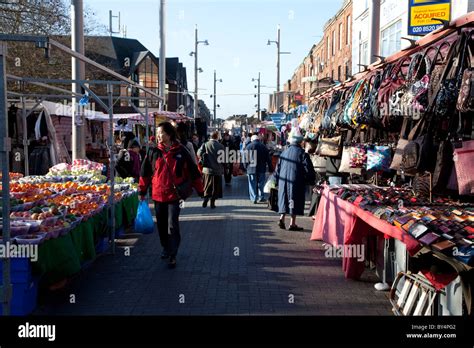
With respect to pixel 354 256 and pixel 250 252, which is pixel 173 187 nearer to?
pixel 250 252

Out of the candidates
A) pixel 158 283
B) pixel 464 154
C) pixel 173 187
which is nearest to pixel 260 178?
pixel 173 187

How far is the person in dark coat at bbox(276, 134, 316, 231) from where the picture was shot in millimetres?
8984

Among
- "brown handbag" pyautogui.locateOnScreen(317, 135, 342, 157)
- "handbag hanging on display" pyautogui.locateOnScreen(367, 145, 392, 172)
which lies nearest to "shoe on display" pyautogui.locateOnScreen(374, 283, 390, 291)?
"handbag hanging on display" pyautogui.locateOnScreen(367, 145, 392, 172)

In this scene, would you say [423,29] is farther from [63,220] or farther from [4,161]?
[4,161]

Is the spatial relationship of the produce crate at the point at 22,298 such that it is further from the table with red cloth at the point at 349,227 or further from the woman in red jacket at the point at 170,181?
the table with red cloth at the point at 349,227

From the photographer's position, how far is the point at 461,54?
4.31 metres

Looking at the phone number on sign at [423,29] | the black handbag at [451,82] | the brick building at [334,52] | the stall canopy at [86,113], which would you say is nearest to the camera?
the black handbag at [451,82]

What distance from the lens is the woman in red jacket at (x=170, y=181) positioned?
22.1 feet

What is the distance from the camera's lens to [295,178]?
8961mm

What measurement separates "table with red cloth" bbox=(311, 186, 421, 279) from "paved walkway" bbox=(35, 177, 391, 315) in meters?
0.27

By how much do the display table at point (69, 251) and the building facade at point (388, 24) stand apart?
922 cm

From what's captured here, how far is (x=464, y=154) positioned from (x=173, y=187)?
12.8 feet

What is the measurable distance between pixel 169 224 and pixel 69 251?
1590mm

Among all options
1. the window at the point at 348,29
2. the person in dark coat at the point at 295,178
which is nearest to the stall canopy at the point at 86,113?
the person in dark coat at the point at 295,178
